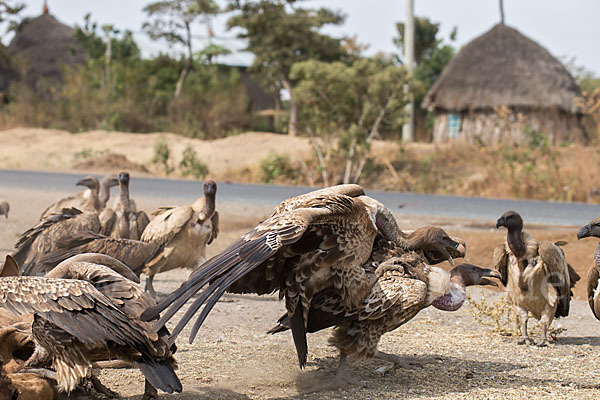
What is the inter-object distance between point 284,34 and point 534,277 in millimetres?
22966

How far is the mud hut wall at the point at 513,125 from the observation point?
2452cm

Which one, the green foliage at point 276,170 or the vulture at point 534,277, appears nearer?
the vulture at point 534,277

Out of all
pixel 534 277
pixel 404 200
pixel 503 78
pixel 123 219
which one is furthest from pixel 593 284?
pixel 503 78

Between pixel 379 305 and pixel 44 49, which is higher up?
pixel 44 49

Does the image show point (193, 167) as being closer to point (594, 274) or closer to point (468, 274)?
point (594, 274)

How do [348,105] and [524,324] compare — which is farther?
[348,105]

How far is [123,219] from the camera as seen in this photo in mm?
8773

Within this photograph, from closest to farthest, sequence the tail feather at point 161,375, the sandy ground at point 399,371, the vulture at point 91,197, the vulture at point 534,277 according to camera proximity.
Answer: the tail feather at point 161,375
the sandy ground at point 399,371
the vulture at point 534,277
the vulture at point 91,197

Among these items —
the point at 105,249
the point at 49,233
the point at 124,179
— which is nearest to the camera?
the point at 105,249

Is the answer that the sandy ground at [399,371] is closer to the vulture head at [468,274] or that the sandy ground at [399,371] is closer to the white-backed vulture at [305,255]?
the white-backed vulture at [305,255]

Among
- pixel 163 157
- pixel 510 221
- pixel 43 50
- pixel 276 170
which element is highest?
pixel 43 50

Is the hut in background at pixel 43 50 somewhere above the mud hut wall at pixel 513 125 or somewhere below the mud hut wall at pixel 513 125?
above

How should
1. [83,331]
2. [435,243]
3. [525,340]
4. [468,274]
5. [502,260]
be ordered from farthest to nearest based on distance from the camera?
[502,260] → [525,340] → [468,274] → [435,243] → [83,331]

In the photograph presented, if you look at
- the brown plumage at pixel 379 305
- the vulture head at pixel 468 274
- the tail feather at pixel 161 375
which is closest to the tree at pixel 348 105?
the vulture head at pixel 468 274
